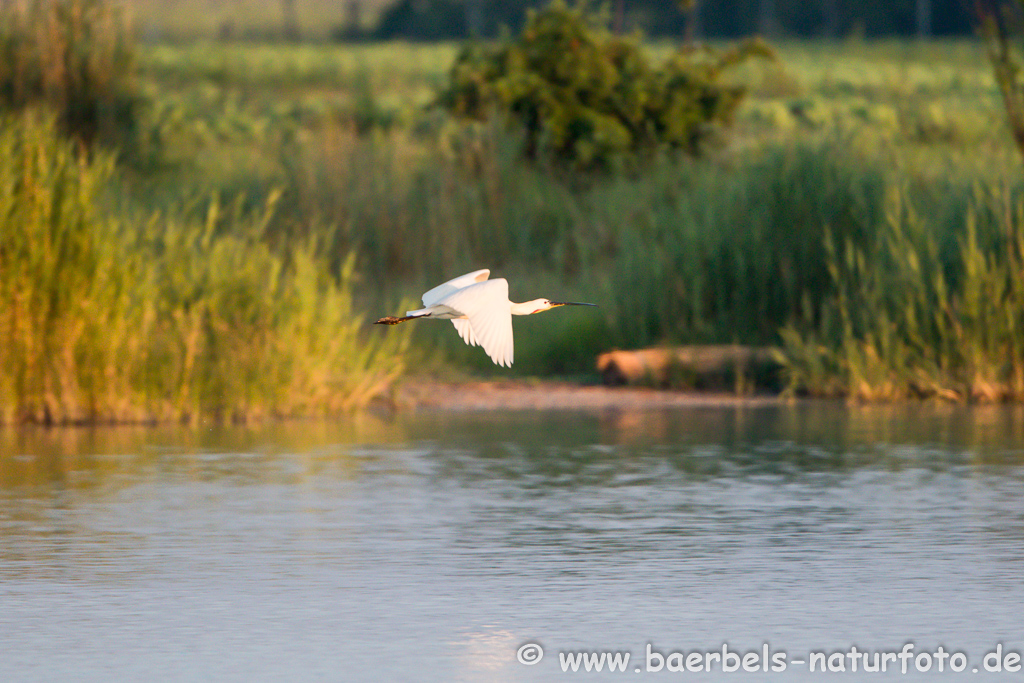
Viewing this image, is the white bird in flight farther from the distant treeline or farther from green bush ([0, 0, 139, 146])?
the distant treeline

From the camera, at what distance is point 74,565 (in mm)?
7246

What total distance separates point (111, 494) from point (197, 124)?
27584 millimetres

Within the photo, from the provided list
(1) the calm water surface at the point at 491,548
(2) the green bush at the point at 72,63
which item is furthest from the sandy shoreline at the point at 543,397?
(2) the green bush at the point at 72,63

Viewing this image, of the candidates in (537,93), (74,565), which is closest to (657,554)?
(74,565)

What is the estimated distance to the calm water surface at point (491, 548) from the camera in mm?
5895

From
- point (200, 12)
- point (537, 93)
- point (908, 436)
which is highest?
point (200, 12)

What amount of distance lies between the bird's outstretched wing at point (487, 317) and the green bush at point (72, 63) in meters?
12.0

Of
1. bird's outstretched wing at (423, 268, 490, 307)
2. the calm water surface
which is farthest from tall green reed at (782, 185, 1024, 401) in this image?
bird's outstretched wing at (423, 268, 490, 307)

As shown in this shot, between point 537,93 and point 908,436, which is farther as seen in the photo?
point 537,93

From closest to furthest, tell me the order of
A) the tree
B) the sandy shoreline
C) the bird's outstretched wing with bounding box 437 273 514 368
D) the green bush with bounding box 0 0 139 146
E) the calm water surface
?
the calm water surface, the bird's outstretched wing with bounding box 437 273 514 368, the sandy shoreline, the tree, the green bush with bounding box 0 0 139 146

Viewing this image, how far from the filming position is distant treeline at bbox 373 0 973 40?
235ft

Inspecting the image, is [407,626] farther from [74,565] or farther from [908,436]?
[908,436]

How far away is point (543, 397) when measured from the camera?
14398 mm

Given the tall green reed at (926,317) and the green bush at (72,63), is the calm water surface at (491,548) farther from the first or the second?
the green bush at (72,63)
